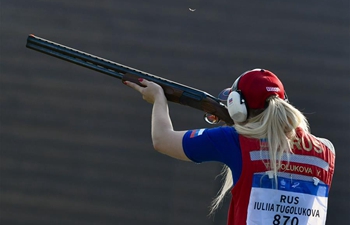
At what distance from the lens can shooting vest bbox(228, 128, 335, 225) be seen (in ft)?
7.54

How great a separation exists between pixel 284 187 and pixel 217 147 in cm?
32

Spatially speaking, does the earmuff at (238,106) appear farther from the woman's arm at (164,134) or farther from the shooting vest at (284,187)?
the woman's arm at (164,134)

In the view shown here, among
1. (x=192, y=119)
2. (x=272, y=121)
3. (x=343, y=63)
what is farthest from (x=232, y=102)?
(x=343, y=63)

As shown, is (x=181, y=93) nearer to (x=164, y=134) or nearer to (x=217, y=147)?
(x=164, y=134)

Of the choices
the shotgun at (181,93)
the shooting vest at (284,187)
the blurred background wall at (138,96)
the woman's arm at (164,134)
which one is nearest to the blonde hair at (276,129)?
the shooting vest at (284,187)

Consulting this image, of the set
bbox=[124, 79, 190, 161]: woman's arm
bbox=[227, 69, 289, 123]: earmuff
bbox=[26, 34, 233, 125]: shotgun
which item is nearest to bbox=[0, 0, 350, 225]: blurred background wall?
bbox=[26, 34, 233, 125]: shotgun

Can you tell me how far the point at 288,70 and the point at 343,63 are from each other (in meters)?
0.47

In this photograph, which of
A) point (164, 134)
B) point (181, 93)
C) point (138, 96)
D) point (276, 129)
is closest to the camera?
point (276, 129)

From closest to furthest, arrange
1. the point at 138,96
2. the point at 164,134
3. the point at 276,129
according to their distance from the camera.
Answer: the point at 276,129 → the point at 164,134 → the point at 138,96

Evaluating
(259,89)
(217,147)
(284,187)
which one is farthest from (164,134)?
(284,187)

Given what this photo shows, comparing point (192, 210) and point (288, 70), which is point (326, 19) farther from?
point (192, 210)

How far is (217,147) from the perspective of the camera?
234cm

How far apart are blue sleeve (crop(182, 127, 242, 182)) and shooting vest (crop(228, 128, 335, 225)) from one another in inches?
1.1

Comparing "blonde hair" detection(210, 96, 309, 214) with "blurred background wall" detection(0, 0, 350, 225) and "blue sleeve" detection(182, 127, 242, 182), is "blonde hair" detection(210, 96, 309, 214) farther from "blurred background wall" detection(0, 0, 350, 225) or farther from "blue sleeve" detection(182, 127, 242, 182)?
"blurred background wall" detection(0, 0, 350, 225)
